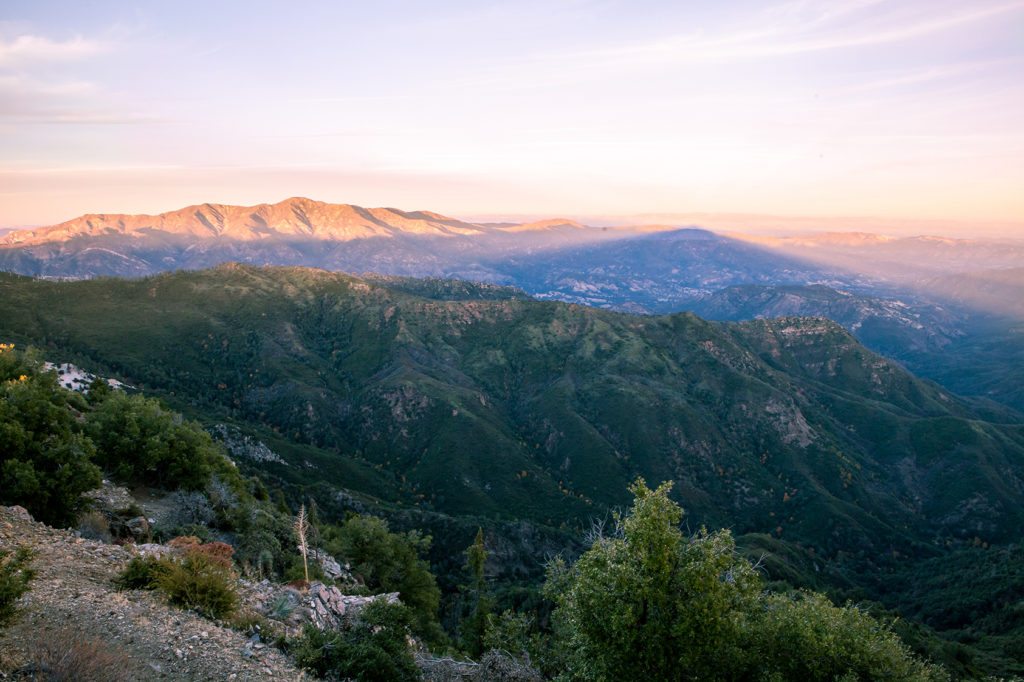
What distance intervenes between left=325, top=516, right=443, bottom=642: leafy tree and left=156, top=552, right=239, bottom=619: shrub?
3219cm

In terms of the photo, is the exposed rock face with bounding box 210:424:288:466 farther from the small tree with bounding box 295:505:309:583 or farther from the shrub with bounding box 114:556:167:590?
the shrub with bounding box 114:556:167:590

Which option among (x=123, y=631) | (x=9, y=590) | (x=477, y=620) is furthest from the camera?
(x=477, y=620)

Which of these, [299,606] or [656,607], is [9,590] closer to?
[299,606]

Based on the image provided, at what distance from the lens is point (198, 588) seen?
2197 centimetres

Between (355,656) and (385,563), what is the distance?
41.7 metres

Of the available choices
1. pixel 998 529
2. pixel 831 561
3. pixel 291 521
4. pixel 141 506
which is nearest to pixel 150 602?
pixel 141 506

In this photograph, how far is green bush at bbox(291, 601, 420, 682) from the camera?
20.5m

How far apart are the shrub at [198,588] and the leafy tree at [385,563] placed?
32189 mm

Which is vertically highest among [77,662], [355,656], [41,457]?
[77,662]

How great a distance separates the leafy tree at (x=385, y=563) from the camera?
185 feet

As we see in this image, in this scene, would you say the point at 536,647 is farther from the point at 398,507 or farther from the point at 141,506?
the point at 398,507

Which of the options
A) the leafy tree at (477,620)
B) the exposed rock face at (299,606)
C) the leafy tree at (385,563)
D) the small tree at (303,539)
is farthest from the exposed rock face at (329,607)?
the leafy tree at (385,563)

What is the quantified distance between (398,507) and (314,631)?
449ft

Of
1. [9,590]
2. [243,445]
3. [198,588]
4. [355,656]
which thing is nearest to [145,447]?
[198,588]
